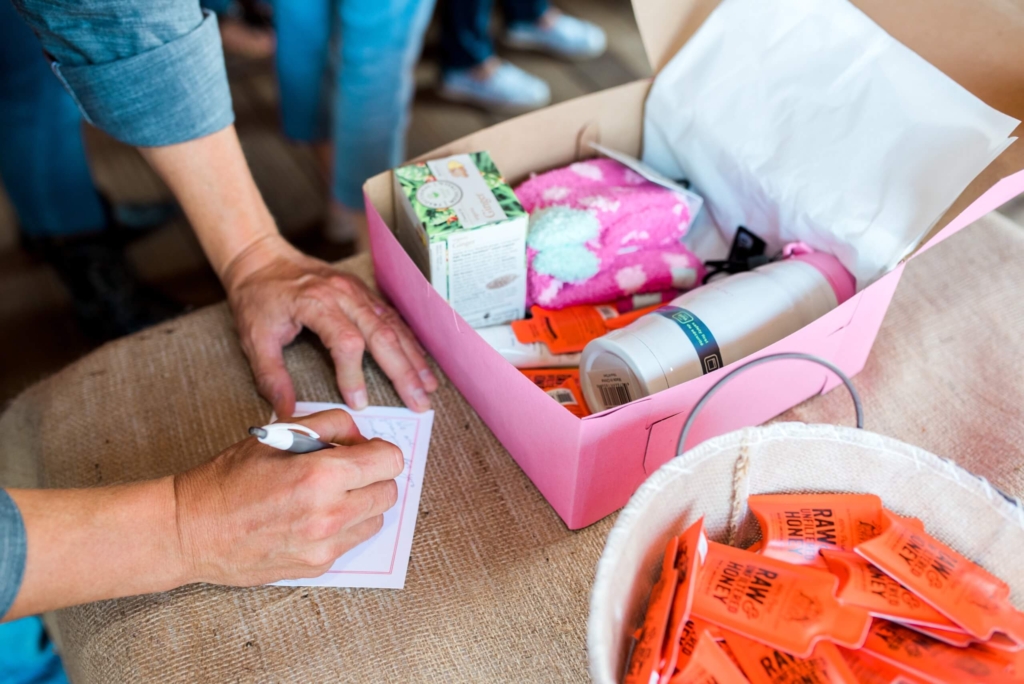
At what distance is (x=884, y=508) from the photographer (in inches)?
19.7

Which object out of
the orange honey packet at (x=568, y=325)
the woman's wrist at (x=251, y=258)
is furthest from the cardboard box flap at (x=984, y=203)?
the woman's wrist at (x=251, y=258)

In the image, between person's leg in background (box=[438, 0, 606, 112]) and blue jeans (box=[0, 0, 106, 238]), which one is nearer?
blue jeans (box=[0, 0, 106, 238])

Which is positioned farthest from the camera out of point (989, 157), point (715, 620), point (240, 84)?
point (240, 84)

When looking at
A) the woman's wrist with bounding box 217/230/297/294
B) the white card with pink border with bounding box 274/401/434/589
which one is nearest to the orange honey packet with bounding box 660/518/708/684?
the white card with pink border with bounding box 274/401/434/589

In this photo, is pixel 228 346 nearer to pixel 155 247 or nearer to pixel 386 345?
pixel 386 345

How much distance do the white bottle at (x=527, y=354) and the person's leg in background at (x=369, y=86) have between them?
75 centimetres

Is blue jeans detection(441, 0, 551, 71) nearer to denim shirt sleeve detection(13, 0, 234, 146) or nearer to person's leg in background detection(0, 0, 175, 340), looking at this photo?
person's leg in background detection(0, 0, 175, 340)

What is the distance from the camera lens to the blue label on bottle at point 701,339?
23.4 inches

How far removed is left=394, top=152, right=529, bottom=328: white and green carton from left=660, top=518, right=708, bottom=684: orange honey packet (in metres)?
0.30

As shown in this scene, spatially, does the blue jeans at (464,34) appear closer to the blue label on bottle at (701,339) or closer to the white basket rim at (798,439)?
the blue label on bottle at (701,339)

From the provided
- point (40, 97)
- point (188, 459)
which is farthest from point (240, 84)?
point (188, 459)

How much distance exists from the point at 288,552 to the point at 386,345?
0.22 meters

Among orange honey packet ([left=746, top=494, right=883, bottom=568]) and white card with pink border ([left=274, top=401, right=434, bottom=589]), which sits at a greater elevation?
orange honey packet ([left=746, top=494, right=883, bottom=568])

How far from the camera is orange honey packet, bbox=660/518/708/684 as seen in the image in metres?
0.43
